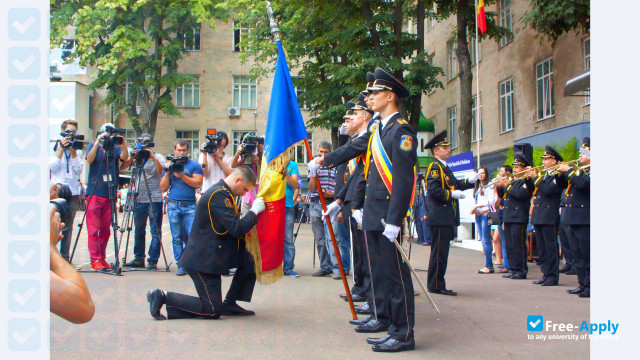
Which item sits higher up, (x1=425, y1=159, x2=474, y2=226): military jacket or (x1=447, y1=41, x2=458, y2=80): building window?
(x1=447, y1=41, x2=458, y2=80): building window

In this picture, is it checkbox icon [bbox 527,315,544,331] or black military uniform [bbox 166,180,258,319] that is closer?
checkbox icon [bbox 527,315,544,331]

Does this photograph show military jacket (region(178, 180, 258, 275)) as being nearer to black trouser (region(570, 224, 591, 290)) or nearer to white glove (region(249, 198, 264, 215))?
white glove (region(249, 198, 264, 215))

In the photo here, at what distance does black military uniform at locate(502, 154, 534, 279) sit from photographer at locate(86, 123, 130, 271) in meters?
6.21

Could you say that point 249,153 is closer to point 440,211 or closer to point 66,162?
point 66,162

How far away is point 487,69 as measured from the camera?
27.4 metres

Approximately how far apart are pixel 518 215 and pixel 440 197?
2.47 meters

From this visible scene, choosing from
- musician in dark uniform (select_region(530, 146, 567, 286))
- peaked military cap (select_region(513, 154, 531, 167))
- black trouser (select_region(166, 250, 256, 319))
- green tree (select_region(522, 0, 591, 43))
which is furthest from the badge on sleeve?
green tree (select_region(522, 0, 591, 43))

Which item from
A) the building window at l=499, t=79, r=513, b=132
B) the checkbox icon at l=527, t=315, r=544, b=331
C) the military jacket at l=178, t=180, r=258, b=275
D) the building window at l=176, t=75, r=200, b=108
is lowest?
the checkbox icon at l=527, t=315, r=544, b=331

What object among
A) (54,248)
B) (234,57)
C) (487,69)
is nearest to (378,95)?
(54,248)

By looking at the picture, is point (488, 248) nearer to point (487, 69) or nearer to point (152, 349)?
point (152, 349)

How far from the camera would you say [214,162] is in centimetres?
963

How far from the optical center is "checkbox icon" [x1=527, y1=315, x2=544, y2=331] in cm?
562

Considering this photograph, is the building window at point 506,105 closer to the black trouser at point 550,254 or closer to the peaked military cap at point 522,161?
the peaked military cap at point 522,161

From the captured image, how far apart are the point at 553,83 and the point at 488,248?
13.5m
